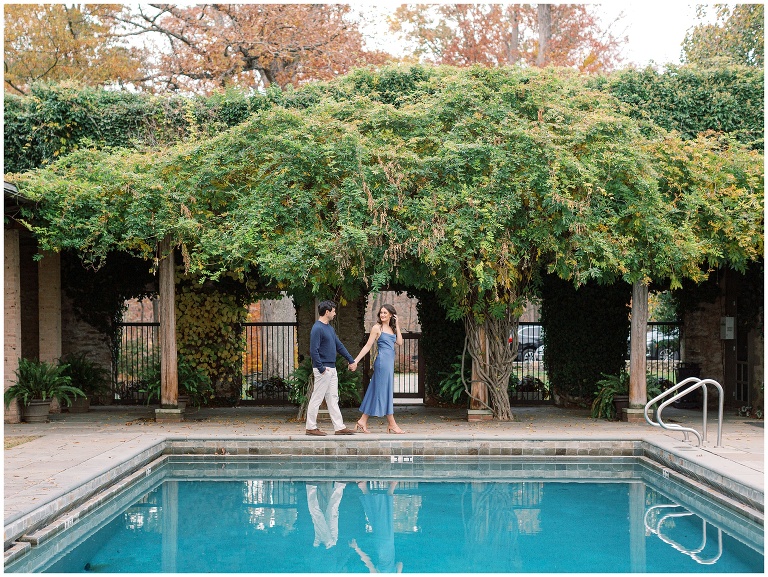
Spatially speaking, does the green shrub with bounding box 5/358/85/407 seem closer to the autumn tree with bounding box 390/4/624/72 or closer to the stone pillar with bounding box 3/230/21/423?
the stone pillar with bounding box 3/230/21/423

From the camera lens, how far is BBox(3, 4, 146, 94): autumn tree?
22969 millimetres

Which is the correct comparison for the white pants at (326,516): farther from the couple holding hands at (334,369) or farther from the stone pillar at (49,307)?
the stone pillar at (49,307)

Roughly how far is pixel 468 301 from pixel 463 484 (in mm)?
3593

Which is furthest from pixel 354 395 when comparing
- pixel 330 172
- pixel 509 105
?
pixel 509 105

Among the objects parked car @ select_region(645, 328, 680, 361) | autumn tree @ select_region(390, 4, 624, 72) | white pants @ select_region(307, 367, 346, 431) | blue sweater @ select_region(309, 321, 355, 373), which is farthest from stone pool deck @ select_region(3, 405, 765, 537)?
autumn tree @ select_region(390, 4, 624, 72)

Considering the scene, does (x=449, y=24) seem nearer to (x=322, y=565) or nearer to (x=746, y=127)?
(x=746, y=127)

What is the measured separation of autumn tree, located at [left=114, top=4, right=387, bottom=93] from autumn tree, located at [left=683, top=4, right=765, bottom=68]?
9463mm

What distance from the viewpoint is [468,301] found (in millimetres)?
12047

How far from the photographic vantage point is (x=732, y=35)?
22.3 meters

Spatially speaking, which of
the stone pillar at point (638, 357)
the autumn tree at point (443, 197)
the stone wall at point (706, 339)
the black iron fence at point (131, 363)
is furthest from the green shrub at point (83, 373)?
the stone wall at point (706, 339)

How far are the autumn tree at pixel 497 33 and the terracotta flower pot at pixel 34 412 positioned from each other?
1755 cm

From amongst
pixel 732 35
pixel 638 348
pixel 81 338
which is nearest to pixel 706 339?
pixel 638 348

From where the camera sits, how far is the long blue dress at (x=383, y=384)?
1080 cm

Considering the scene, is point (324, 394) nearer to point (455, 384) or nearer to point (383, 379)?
point (383, 379)
